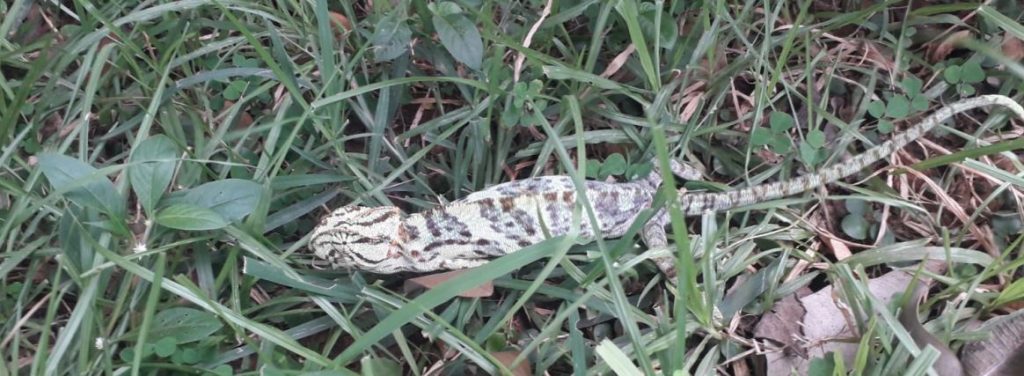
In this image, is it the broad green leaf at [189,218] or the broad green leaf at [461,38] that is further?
the broad green leaf at [461,38]

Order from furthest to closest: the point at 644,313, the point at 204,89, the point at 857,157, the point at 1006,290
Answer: the point at 204,89, the point at 857,157, the point at 644,313, the point at 1006,290

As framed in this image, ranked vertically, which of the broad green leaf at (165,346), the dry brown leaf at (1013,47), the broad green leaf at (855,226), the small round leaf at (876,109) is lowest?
the broad green leaf at (165,346)

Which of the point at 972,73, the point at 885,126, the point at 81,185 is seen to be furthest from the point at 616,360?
the point at 972,73

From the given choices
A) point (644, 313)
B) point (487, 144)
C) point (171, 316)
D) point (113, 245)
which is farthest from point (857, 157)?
point (113, 245)

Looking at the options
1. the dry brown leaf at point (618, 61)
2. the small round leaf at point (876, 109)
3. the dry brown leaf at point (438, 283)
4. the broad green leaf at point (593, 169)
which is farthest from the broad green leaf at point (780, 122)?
the dry brown leaf at point (438, 283)

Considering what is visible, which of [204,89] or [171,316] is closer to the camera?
[171,316]

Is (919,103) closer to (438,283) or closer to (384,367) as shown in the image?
(438,283)

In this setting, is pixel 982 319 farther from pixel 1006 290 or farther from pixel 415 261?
pixel 415 261

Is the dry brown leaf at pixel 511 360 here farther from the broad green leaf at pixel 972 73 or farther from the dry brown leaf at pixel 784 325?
the broad green leaf at pixel 972 73
